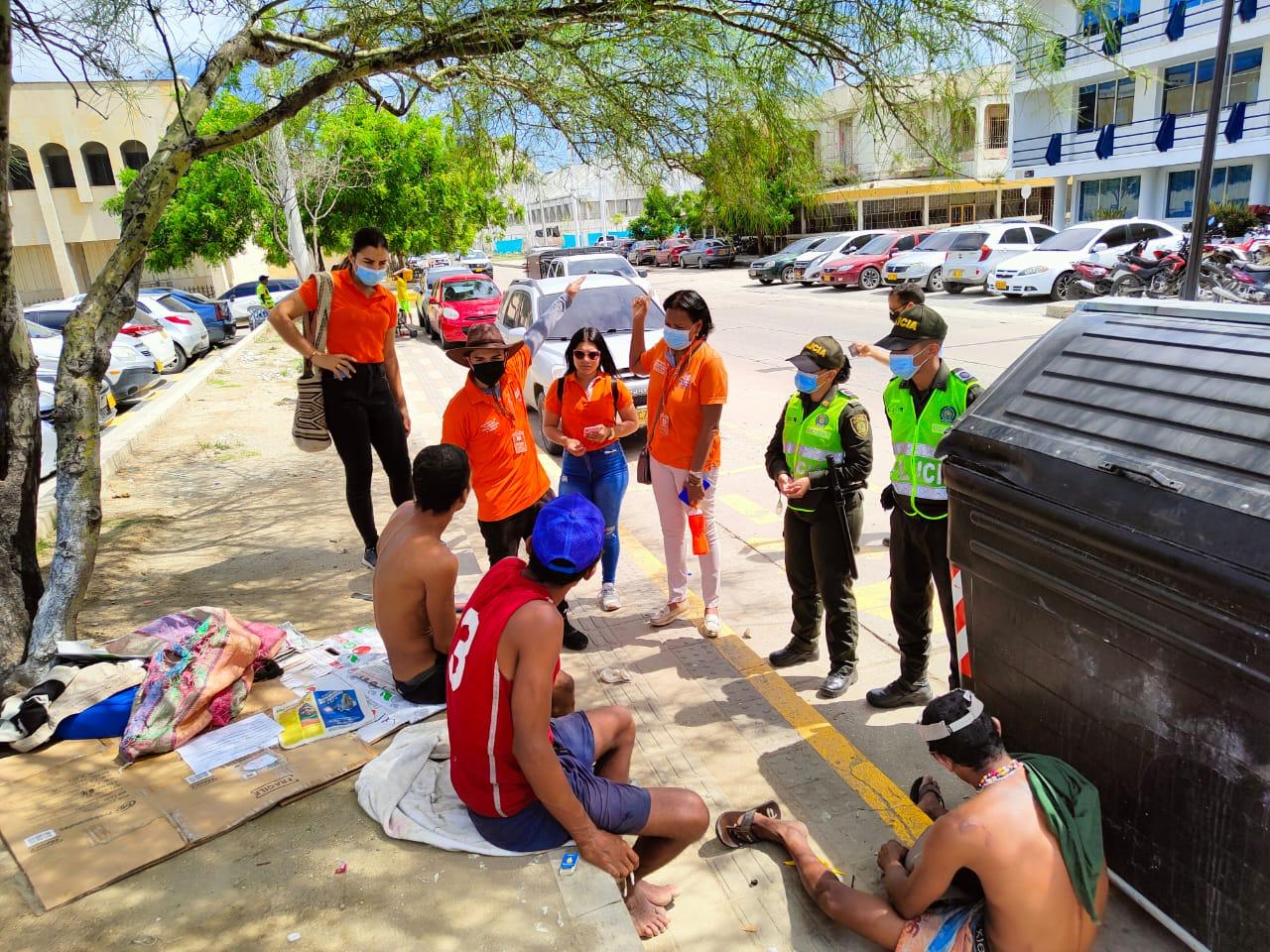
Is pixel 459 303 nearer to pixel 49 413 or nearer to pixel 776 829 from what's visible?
pixel 49 413

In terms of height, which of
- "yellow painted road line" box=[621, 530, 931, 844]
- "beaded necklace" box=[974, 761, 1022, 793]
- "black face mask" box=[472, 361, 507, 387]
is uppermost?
"black face mask" box=[472, 361, 507, 387]

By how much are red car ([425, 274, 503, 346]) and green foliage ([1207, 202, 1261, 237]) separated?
17.6 metres

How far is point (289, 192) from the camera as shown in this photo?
18.7 metres

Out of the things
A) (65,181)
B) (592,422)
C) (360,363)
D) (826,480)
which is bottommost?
(826,480)

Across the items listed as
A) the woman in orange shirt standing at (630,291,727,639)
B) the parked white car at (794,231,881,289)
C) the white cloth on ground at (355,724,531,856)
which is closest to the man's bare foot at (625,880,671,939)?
the white cloth on ground at (355,724,531,856)

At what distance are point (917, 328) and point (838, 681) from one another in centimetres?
166

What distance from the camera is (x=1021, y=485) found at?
265 centimetres

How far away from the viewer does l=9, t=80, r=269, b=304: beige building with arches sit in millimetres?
29219

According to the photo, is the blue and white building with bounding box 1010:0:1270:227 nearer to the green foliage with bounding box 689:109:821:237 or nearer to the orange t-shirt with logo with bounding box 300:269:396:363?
the green foliage with bounding box 689:109:821:237

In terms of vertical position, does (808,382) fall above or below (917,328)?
below

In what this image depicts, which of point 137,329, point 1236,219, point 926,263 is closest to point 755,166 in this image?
point 137,329

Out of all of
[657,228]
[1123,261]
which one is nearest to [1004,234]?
[1123,261]

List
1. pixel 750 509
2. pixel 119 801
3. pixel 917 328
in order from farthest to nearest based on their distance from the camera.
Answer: pixel 750 509, pixel 917 328, pixel 119 801

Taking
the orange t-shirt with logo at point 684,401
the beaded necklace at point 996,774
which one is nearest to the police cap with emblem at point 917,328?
the orange t-shirt with logo at point 684,401
